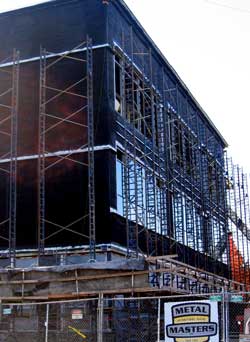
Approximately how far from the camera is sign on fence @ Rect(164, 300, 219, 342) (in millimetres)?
13766

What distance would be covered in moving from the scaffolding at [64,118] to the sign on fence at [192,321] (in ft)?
33.1

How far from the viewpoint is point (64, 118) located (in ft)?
87.2

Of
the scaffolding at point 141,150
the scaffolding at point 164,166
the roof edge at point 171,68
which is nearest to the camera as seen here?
the scaffolding at point 141,150

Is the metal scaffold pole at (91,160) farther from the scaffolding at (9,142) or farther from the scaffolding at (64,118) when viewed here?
the scaffolding at (9,142)

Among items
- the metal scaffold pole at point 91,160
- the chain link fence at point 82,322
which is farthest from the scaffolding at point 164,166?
the chain link fence at point 82,322

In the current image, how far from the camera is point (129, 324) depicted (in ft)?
66.9

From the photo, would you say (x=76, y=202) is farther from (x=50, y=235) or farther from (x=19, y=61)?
(x=19, y=61)

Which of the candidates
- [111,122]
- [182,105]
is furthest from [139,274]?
[182,105]

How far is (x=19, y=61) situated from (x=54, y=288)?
12989 mm

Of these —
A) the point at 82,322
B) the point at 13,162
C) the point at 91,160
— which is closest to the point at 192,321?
the point at 82,322

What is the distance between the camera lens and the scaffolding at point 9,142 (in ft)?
82.8

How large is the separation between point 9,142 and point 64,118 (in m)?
3.08

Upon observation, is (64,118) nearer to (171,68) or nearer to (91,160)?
(91,160)

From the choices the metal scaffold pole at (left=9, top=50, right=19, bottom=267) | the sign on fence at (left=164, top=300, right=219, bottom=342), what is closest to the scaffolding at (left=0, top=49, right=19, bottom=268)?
the metal scaffold pole at (left=9, top=50, right=19, bottom=267)
